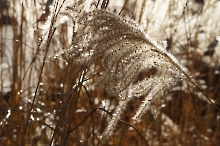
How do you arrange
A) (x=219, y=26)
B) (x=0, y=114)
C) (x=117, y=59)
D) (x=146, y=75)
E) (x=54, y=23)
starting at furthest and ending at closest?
(x=146, y=75) → (x=219, y=26) → (x=0, y=114) → (x=54, y=23) → (x=117, y=59)

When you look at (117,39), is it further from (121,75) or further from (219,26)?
(219,26)

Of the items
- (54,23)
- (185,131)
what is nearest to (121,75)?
(54,23)

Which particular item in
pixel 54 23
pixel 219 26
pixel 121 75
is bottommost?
→ pixel 121 75

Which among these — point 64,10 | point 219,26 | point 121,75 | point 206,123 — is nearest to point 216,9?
point 219,26

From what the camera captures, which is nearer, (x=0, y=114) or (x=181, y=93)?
(x=0, y=114)

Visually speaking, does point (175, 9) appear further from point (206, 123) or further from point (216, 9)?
point (206, 123)

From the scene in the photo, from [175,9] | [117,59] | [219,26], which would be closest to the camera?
[117,59]

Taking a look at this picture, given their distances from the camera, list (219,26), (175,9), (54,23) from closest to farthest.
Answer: (54,23), (175,9), (219,26)

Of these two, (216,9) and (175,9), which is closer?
(175,9)

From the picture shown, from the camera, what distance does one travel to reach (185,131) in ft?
8.24

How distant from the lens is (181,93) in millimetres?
2740

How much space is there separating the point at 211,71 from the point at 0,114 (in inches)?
56.5

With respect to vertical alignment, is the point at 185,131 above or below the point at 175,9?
below

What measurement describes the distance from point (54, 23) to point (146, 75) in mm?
1578
